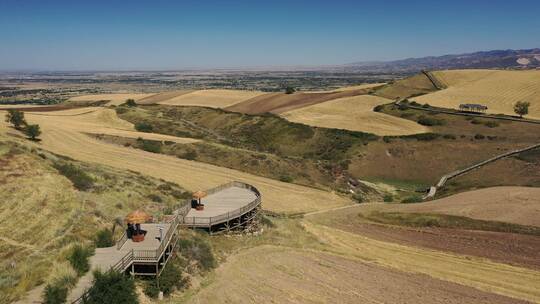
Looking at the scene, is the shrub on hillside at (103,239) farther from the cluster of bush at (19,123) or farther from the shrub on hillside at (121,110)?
the shrub on hillside at (121,110)

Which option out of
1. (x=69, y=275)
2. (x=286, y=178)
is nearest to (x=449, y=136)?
(x=286, y=178)

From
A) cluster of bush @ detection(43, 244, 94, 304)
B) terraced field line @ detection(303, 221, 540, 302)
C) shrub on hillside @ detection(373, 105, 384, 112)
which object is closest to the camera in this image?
cluster of bush @ detection(43, 244, 94, 304)

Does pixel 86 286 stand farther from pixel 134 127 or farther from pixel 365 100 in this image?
pixel 365 100

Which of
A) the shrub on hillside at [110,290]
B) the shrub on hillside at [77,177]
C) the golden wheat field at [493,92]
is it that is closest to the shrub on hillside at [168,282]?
the shrub on hillside at [110,290]

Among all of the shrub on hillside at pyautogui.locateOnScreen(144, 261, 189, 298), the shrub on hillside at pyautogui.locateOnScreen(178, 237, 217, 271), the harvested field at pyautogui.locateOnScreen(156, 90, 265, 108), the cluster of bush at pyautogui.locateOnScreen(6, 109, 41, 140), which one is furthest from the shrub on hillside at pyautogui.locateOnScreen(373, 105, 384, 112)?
the shrub on hillside at pyautogui.locateOnScreen(144, 261, 189, 298)

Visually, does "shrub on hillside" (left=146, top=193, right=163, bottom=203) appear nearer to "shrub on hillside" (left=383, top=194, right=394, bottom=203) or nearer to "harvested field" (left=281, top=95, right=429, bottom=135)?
"shrub on hillside" (left=383, top=194, right=394, bottom=203)

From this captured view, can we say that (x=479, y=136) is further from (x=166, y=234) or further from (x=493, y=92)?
(x=166, y=234)

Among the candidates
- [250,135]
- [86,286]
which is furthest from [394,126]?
[86,286]
